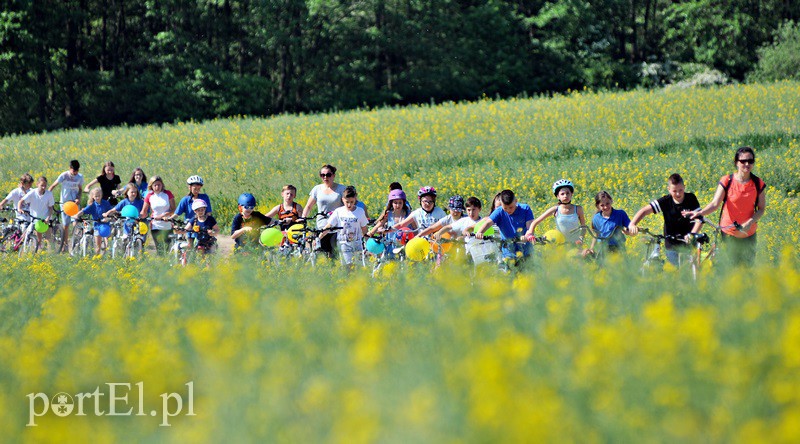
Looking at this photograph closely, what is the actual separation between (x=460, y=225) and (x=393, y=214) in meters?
1.87

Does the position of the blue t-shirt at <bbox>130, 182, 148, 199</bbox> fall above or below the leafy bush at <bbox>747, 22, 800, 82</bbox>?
below

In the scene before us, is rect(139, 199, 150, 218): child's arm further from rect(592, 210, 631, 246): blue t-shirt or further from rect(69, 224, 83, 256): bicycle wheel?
rect(592, 210, 631, 246): blue t-shirt

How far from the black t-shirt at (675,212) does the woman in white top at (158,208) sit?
7.49 metres

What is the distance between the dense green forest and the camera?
54.8 m

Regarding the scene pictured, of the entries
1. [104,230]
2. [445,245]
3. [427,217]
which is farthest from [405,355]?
[104,230]

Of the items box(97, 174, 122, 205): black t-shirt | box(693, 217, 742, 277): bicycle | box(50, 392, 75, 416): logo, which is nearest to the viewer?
box(50, 392, 75, 416): logo

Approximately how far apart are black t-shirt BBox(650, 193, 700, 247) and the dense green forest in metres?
45.2

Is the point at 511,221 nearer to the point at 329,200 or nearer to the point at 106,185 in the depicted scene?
the point at 329,200

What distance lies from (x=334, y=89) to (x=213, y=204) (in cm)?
3646

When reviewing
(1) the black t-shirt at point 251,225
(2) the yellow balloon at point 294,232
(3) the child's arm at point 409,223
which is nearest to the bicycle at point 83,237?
(1) the black t-shirt at point 251,225

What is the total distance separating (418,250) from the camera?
36.3 ft

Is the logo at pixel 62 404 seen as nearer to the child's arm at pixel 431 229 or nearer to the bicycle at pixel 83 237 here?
the child's arm at pixel 431 229

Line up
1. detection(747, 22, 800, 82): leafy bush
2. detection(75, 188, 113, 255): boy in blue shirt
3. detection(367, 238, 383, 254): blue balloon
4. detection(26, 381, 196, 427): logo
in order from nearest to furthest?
detection(26, 381, 196, 427): logo < detection(367, 238, 383, 254): blue balloon < detection(75, 188, 113, 255): boy in blue shirt < detection(747, 22, 800, 82): leafy bush

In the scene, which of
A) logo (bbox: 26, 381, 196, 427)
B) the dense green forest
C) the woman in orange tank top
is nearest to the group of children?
the woman in orange tank top
